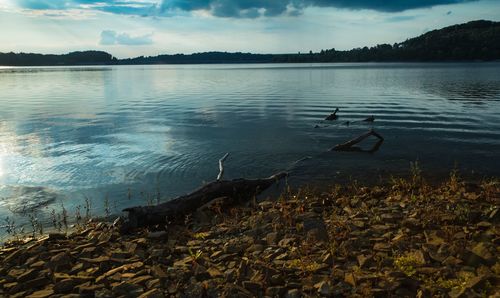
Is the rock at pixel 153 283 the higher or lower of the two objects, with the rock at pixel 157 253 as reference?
higher

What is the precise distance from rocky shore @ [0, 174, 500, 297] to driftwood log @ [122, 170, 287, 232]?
44 centimetres

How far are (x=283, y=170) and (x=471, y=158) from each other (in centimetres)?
1192

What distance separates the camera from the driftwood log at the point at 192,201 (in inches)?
501

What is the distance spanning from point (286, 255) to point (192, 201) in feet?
18.8

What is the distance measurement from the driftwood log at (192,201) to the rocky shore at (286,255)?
44 centimetres

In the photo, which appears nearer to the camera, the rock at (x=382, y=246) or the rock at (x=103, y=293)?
the rock at (x=103, y=293)

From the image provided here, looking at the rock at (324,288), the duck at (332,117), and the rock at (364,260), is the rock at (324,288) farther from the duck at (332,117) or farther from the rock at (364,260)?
the duck at (332,117)

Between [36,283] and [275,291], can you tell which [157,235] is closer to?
[36,283]

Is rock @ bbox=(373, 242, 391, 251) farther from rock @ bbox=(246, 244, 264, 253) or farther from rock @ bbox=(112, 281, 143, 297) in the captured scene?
rock @ bbox=(112, 281, 143, 297)

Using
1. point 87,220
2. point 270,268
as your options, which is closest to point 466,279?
point 270,268

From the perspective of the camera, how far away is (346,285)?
791 cm

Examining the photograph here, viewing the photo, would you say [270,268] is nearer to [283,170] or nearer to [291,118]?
[283,170]

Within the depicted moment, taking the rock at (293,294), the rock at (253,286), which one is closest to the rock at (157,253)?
the rock at (253,286)

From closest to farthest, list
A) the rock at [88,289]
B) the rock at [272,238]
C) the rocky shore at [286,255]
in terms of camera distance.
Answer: the rocky shore at [286,255], the rock at [88,289], the rock at [272,238]
